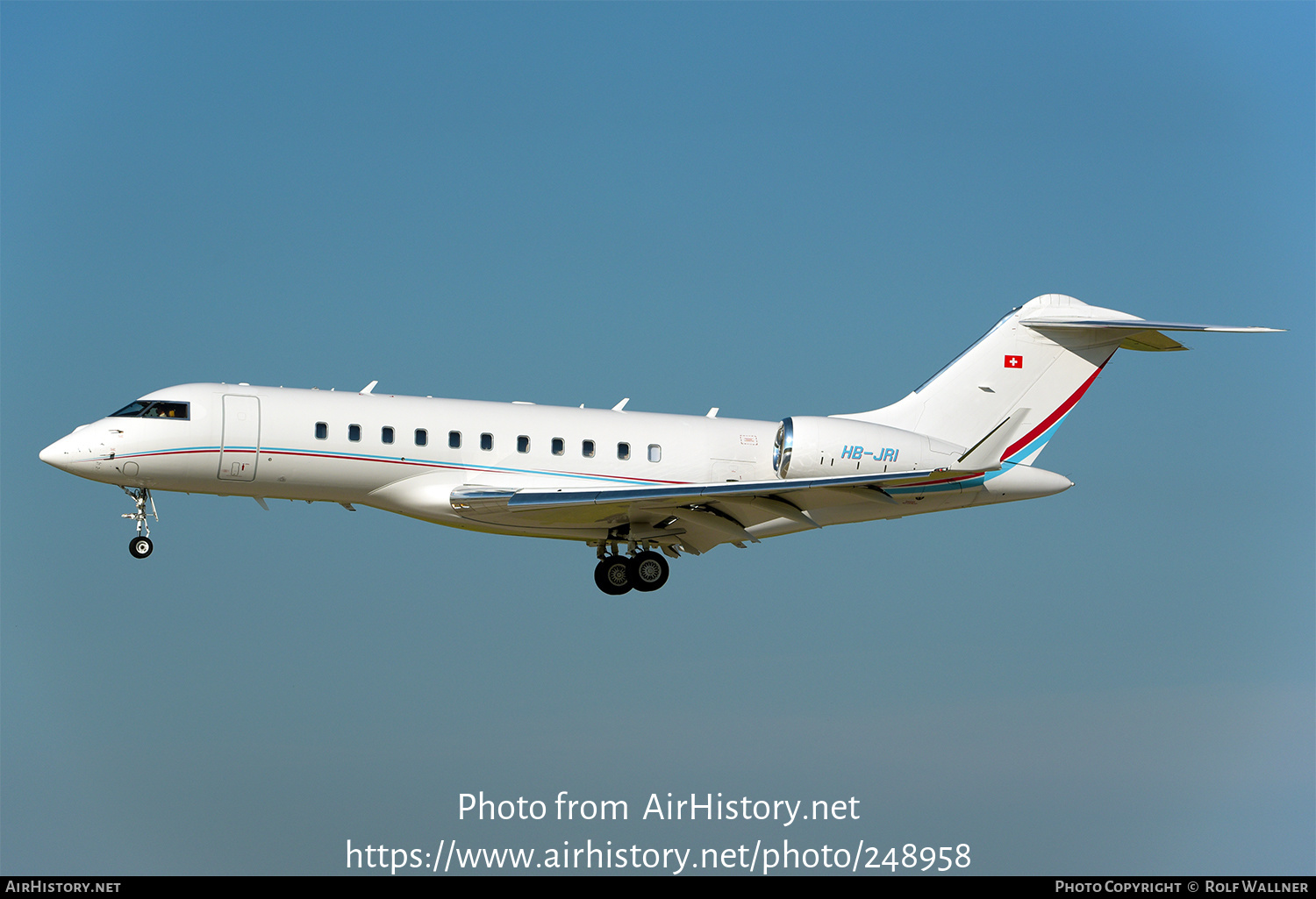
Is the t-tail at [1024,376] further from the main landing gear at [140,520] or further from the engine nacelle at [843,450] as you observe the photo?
the main landing gear at [140,520]

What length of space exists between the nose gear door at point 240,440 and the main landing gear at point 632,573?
637cm

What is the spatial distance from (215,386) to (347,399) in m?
2.20

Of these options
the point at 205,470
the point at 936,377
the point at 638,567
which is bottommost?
the point at 638,567

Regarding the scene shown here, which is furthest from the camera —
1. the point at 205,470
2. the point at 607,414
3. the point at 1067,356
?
the point at 1067,356

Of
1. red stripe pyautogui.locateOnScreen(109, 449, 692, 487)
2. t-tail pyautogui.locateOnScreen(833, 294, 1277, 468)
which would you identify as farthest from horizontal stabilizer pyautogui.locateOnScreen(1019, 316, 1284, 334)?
red stripe pyautogui.locateOnScreen(109, 449, 692, 487)

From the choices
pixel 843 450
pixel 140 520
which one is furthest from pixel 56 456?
pixel 843 450

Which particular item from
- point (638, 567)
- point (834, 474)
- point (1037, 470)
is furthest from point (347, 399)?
point (1037, 470)

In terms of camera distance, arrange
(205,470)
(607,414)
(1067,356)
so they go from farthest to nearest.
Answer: (1067,356)
(607,414)
(205,470)

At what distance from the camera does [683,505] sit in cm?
2475

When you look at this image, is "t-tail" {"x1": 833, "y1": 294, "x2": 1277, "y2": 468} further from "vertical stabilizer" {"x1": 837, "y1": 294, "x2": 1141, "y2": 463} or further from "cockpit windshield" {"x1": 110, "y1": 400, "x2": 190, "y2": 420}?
"cockpit windshield" {"x1": 110, "y1": 400, "x2": 190, "y2": 420}

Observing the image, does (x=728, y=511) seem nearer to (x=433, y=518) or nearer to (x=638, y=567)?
(x=638, y=567)

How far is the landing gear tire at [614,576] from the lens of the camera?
26.0 metres

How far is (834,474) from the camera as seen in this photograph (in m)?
25.2

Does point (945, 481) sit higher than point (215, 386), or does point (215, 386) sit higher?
point (215, 386)
